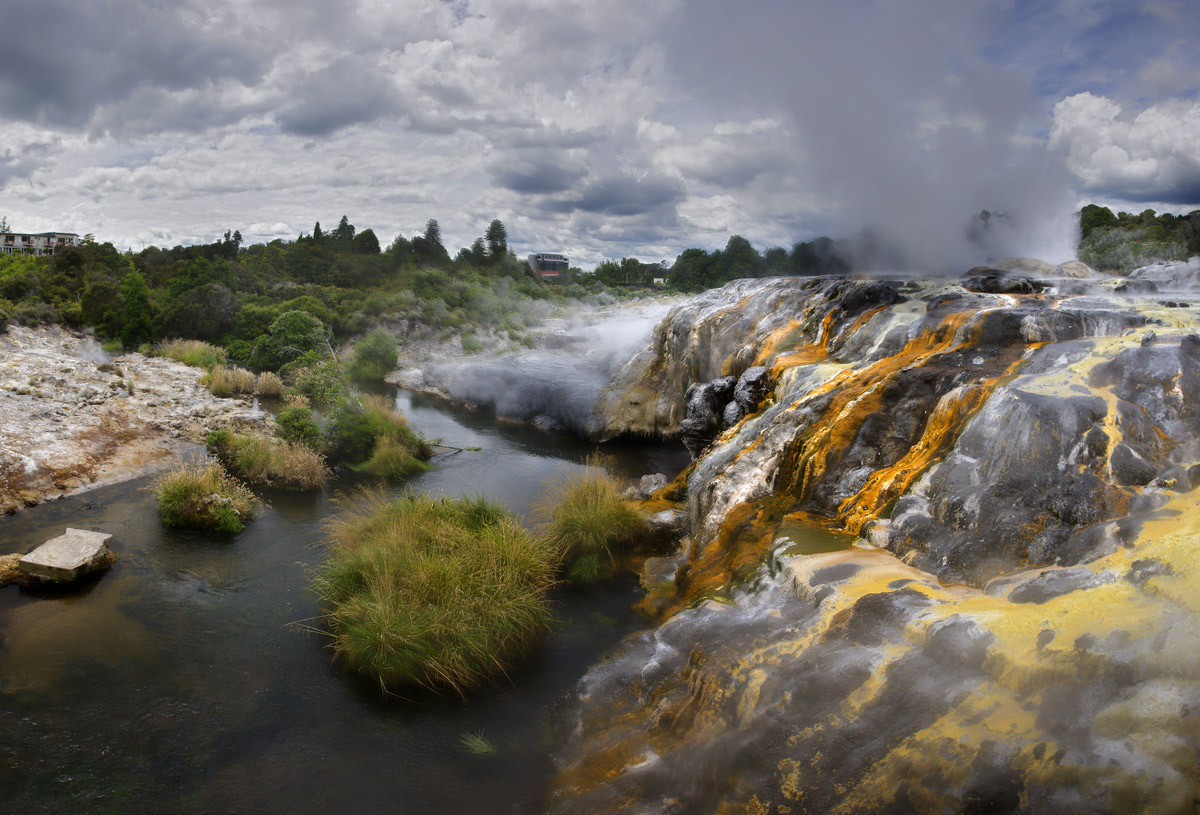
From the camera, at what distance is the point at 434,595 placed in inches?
344

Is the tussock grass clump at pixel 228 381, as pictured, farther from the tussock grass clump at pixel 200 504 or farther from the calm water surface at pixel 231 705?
the calm water surface at pixel 231 705

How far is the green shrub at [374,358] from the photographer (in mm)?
33594

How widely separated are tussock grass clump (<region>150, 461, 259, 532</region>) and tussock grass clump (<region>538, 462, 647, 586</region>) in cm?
648

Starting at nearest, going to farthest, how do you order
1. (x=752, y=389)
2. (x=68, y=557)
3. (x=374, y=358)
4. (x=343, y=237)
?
(x=68, y=557) → (x=752, y=389) → (x=374, y=358) → (x=343, y=237)

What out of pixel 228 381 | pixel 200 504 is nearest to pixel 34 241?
pixel 228 381

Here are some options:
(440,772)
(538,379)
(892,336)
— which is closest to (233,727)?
(440,772)

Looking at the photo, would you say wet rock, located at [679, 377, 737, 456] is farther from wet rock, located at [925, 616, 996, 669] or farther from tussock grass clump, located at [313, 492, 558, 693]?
wet rock, located at [925, 616, 996, 669]

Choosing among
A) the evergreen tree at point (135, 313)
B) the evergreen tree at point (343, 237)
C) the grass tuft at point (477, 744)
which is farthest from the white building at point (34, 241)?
the grass tuft at point (477, 744)

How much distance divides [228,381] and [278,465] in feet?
37.5

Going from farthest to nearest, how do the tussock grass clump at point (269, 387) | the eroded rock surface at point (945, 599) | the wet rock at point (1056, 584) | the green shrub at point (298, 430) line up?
the tussock grass clump at point (269, 387)
the green shrub at point (298, 430)
the wet rock at point (1056, 584)
the eroded rock surface at point (945, 599)

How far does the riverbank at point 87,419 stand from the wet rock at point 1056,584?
1748cm

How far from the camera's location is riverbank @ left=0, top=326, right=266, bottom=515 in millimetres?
14594

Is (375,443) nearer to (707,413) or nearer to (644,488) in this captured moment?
(644,488)

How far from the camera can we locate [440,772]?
693 cm
